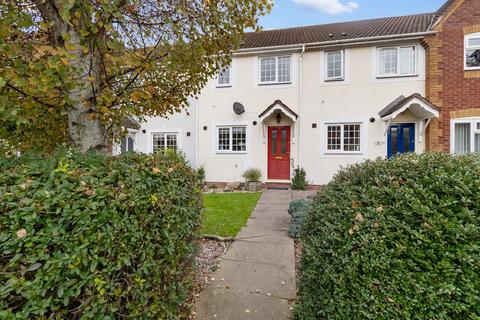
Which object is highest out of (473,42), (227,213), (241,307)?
(473,42)

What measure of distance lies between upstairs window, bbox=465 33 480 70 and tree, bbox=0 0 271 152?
10.8 meters

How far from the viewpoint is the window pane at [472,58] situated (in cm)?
991

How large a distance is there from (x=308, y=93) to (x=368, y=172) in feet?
33.1

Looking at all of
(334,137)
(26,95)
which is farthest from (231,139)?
(26,95)

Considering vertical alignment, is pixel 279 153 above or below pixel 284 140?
below

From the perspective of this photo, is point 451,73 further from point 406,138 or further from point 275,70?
point 275,70

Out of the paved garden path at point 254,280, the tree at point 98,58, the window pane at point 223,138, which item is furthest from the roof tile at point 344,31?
the paved garden path at point 254,280

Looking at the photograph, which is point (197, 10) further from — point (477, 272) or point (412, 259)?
point (477, 272)

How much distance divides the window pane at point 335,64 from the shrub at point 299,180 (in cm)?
449

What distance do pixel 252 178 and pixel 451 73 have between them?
903 cm

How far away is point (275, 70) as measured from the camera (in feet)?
39.0

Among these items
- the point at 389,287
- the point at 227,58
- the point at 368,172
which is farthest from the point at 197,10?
the point at 389,287

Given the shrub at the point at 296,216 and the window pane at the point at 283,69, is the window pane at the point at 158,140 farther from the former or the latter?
the shrub at the point at 296,216

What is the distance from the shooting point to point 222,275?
12.6ft
